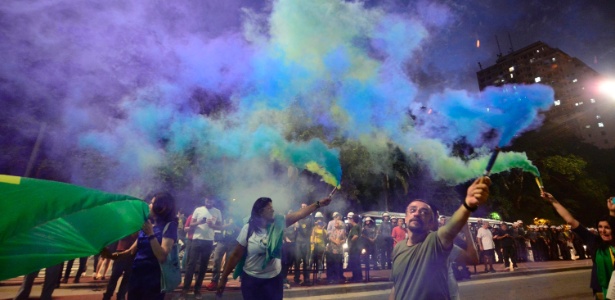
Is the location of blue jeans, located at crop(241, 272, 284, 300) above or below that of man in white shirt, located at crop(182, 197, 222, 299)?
below

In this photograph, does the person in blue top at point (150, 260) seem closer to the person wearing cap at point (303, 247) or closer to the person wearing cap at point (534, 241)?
the person wearing cap at point (303, 247)

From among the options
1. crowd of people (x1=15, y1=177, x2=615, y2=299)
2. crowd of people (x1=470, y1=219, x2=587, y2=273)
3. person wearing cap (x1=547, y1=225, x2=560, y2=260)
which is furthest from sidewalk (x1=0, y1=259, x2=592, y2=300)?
person wearing cap (x1=547, y1=225, x2=560, y2=260)

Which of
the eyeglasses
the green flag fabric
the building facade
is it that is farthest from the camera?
the building facade

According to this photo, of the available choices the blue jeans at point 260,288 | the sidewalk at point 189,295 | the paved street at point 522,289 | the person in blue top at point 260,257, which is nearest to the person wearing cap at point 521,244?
the paved street at point 522,289

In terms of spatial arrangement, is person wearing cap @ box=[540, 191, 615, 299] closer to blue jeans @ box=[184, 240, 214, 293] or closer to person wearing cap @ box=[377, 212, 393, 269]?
blue jeans @ box=[184, 240, 214, 293]

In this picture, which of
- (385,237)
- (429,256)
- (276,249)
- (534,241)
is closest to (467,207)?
(429,256)

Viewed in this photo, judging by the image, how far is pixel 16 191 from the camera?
4.94 ft

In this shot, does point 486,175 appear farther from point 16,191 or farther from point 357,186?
point 357,186

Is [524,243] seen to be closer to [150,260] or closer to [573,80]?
[150,260]

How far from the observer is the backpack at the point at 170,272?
9.70ft

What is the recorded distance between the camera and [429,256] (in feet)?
7.32

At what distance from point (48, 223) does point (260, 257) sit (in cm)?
222

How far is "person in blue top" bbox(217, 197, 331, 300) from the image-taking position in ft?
11.2

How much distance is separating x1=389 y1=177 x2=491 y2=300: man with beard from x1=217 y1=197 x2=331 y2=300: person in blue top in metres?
1.40
